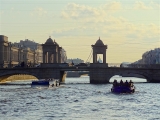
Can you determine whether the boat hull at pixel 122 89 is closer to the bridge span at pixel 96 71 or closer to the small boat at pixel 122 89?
the small boat at pixel 122 89

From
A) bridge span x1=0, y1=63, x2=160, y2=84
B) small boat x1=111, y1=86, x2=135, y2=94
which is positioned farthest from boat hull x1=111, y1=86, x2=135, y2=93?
bridge span x1=0, y1=63, x2=160, y2=84

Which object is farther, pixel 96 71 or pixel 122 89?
pixel 96 71

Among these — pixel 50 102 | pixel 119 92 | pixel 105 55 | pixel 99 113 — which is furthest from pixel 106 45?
pixel 99 113

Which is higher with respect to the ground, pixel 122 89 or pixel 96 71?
pixel 96 71

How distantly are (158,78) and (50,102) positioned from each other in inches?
2955

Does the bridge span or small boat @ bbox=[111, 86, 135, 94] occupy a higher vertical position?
the bridge span

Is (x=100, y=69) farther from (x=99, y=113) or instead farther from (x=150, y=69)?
(x=99, y=113)

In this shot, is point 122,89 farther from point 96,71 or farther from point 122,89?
point 96,71

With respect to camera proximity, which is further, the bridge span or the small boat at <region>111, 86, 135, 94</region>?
the bridge span

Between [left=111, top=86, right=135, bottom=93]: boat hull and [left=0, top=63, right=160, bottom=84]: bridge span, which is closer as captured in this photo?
[left=111, top=86, right=135, bottom=93]: boat hull

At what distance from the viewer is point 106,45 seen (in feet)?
476

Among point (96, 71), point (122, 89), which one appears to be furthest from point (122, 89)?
point (96, 71)

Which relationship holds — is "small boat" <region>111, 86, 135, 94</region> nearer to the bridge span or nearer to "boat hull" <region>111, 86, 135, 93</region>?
"boat hull" <region>111, 86, 135, 93</region>

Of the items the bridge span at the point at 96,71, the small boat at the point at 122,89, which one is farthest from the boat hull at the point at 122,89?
the bridge span at the point at 96,71
